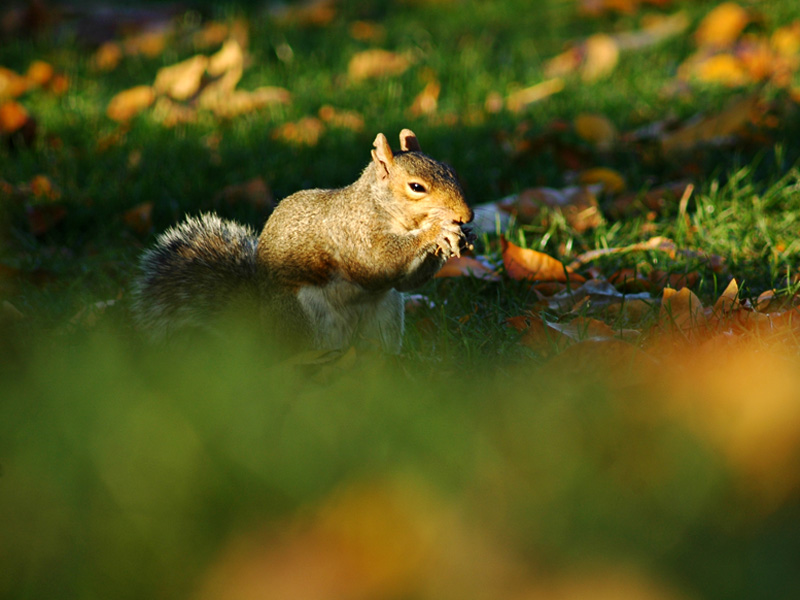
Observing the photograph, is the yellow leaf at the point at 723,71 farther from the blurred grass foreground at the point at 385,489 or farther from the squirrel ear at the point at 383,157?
the blurred grass foreground at the point at 385,489

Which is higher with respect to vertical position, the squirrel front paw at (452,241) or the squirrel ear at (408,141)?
the squirrel ear at (408,141)

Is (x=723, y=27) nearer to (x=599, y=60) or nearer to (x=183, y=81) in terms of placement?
(x=599, y=60)

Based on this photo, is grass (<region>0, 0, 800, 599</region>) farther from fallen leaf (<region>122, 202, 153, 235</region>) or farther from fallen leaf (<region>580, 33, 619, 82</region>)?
fallen leaf (<region>580, 33, 619, 82</region>)

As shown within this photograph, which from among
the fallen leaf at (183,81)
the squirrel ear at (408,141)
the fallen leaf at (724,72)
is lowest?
the fallen leaf at (724,72)

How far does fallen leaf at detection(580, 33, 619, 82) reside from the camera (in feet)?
16.0

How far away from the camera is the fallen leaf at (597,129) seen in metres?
3.86

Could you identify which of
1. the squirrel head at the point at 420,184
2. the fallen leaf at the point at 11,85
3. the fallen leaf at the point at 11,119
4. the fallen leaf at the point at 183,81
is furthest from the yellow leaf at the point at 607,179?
the fallen leaf at the point at 11,85

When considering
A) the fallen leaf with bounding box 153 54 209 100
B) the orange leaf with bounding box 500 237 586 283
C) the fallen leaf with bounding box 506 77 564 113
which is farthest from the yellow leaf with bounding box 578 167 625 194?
the fallen leaf with bounding box 153 54 209 100

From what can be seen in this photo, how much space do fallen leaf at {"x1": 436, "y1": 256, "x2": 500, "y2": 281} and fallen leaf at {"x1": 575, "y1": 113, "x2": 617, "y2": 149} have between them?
1.38 m

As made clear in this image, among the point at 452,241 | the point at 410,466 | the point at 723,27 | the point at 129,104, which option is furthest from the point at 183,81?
the point at 410,466

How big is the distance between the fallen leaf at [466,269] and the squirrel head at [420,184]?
0.50m

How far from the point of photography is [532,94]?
14.9 ft

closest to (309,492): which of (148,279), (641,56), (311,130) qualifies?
(148,279)

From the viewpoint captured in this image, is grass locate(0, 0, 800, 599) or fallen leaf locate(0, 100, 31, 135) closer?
grass locate(0, 0, 800, 599)
